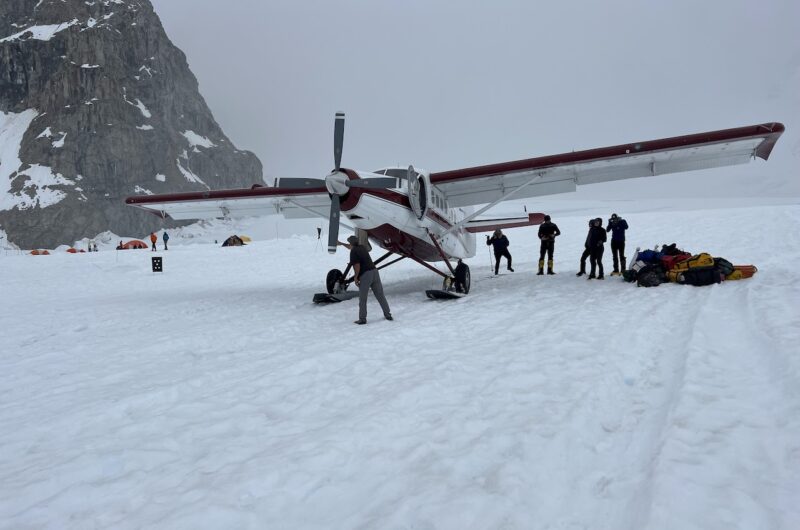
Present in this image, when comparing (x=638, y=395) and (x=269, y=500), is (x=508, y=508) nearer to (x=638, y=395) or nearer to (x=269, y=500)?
(x=269, y=500)

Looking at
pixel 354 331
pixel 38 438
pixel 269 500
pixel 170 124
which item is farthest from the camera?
pixel 170 124

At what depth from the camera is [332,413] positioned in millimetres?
3957

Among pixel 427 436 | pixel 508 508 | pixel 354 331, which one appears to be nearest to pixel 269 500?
pixel 427 436

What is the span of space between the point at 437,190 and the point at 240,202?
6202 millimetres

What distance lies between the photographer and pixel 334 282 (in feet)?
35.1

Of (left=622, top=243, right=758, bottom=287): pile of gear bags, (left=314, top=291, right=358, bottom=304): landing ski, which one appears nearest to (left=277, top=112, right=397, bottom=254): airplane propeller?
(left=314, top=291, right=358, bottom=304): landing ski

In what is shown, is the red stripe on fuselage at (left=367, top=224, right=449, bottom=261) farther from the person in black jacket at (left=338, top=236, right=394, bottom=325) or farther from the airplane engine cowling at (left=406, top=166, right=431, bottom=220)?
the person in black jacket at (left=338, top=236, right=394, bottom=325)

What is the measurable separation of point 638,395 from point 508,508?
82.4 inches

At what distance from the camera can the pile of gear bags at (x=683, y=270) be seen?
29.2 feet

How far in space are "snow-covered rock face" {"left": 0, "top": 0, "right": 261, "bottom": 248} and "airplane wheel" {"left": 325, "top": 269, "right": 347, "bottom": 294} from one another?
126m

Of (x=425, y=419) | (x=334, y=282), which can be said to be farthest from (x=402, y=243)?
(x=425, y=419)

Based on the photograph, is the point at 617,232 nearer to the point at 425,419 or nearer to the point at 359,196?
the point at 359,196

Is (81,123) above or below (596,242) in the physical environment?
above

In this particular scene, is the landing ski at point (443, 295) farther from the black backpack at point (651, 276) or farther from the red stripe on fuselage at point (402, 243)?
the black backpack at point (651, 276)
